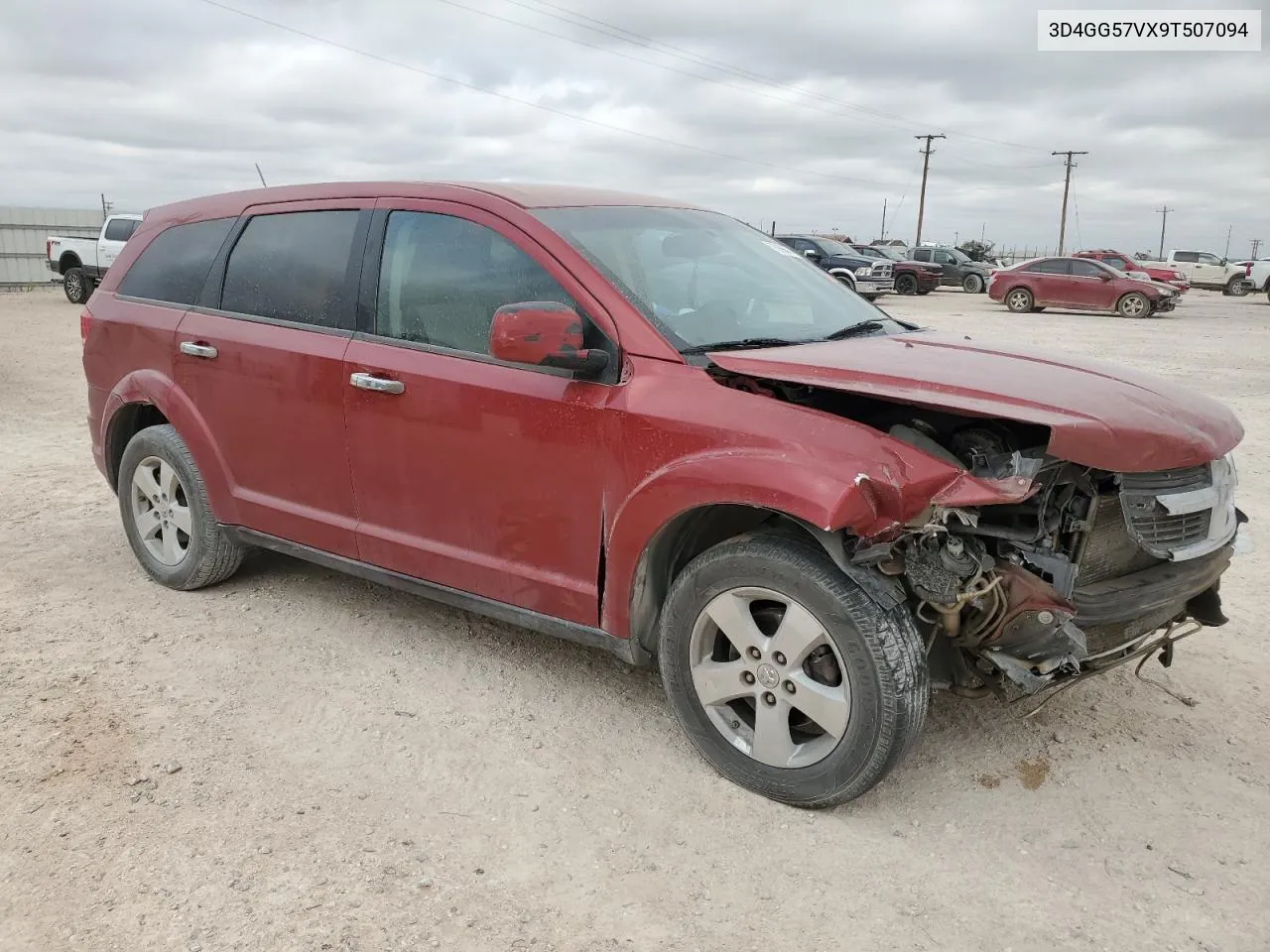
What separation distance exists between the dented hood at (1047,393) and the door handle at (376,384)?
123 cm

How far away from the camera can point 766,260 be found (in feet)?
13.5

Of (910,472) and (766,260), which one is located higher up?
(766,260)

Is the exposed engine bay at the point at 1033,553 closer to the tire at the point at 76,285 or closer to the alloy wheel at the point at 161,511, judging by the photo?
the alloy wheel at the point at 161,511

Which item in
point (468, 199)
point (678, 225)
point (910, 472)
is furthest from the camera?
point (678, 225)

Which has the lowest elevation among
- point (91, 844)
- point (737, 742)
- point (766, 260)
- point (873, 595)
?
point (91, 844)

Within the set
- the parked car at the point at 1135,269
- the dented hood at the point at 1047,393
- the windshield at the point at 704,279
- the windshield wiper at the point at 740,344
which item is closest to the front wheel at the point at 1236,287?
the parked car at the point at 1135,269

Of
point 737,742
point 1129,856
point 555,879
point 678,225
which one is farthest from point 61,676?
point 1129,856

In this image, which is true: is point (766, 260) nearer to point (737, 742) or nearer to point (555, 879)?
point (737, 742)

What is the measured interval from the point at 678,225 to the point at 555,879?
244 cm

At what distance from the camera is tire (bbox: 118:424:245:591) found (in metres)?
4.56

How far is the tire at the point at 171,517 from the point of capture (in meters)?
4.56

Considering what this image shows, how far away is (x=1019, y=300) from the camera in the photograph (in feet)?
81.3

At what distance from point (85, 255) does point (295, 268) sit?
67.1ft

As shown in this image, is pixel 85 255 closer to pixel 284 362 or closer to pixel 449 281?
pixel 284 362
